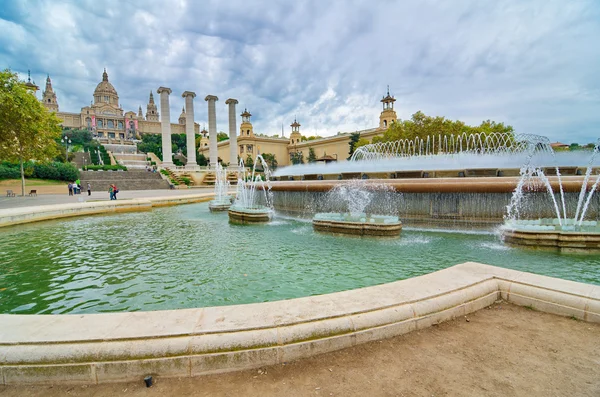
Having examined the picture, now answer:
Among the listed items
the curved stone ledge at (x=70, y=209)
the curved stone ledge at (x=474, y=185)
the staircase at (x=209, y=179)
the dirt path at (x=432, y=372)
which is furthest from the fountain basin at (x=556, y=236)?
the staircase at (x=209, y=179)

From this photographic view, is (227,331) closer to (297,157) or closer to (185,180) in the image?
(185,180)

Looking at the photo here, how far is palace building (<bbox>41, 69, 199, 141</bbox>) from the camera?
92.5m

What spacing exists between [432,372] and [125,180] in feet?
123

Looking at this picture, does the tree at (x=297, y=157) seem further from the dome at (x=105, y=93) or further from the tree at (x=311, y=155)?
the dome at (x=105, y=93)

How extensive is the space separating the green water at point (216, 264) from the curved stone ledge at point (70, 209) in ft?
7.75

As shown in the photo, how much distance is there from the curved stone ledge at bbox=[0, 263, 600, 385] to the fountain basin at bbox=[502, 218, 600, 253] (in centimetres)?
337

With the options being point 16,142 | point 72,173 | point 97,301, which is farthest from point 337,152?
point 97,301

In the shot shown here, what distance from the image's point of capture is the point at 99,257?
5887mm

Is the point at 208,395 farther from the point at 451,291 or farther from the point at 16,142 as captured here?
the point at 16,142

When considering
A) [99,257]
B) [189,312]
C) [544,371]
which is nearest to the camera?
[544,371]

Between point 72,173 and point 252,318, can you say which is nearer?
point 252,318

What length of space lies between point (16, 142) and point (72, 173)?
→ 1526 cm

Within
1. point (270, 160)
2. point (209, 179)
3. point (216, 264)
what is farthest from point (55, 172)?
point (270, 160)

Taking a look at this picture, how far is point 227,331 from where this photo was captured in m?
2.13
